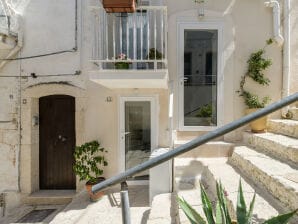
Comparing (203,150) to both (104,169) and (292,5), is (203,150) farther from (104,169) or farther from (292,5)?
(292,5)

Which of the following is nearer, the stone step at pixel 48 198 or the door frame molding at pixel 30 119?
the stone step at pixel 48 198

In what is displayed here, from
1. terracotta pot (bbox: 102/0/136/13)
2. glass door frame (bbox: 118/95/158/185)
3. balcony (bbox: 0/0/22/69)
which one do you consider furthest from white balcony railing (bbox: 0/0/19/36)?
glass door frame (bbox: 118/95/158/185)

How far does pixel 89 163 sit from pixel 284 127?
4.00 metres

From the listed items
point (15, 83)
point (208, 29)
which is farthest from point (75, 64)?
point (208, 29)

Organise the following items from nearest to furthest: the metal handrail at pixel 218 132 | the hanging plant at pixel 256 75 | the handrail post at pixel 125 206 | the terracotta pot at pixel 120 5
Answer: the metal handrail at pixel 218 132 < the handrail post at pixel 125 206 < the terracotta pot at pixel 120 5 < the hanging plant at pixel 256 75

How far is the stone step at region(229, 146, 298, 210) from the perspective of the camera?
263 cm

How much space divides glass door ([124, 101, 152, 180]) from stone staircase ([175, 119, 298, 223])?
3.86 feet

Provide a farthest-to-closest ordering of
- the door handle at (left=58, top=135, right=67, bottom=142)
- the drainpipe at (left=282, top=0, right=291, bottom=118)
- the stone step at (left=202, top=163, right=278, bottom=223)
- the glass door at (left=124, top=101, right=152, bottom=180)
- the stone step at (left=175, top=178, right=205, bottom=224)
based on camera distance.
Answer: the door handle at (left=58, top=135, right=67, bottom=142) → the glass door at (left=124, top=101, right=152, bottom=180) → the drainpipe at (left=282, top=0, right=291, bottom=118) → the stone step at (left=175, top=178, right=205, bottom=224) → the stone step at (left=202, top=163, right=278, bottom=223)

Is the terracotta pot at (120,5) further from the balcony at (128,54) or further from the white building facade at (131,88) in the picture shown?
the white building facade at (131,88)

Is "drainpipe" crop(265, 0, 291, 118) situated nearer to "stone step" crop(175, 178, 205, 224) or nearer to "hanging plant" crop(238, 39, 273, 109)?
"hanging plant" crop(238, 39, 273, 109)

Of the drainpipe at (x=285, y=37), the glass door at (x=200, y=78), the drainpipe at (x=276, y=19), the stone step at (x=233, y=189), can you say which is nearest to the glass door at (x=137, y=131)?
the glass door at (x=200, y=78)

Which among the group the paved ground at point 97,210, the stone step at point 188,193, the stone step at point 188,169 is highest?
the stone step at point 188,169

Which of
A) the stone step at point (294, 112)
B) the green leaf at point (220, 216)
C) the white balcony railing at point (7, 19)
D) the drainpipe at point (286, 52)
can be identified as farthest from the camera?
the drainpipe at point (286, 52)

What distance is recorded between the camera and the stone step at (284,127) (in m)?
4.32
